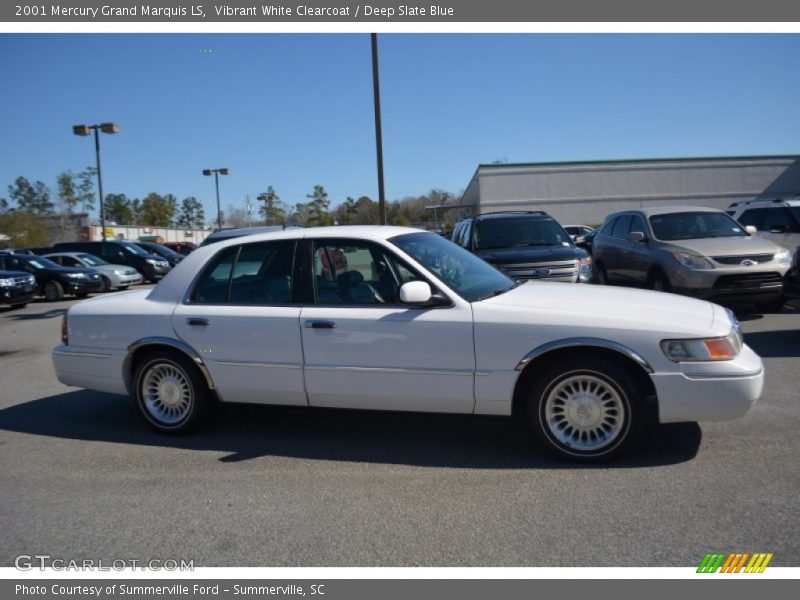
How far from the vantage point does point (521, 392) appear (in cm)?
448

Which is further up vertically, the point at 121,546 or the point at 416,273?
the point at 416,273

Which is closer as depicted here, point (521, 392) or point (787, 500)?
point (787, 500)

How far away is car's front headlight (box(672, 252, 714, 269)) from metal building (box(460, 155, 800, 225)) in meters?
37.1

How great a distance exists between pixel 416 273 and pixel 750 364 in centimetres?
226

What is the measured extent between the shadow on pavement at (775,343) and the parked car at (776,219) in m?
4.18

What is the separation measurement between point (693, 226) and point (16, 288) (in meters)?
15.4

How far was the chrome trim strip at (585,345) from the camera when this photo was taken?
4172 millimetres

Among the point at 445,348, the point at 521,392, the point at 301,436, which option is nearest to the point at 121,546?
the point at 301,436

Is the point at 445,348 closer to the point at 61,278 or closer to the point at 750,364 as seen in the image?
the point at 750,364

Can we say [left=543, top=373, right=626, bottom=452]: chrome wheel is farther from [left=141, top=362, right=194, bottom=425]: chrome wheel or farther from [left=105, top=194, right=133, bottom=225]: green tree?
[left=105, top=194, right=133, bottom=225]: green tree

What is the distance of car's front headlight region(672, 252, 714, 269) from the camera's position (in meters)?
9.62

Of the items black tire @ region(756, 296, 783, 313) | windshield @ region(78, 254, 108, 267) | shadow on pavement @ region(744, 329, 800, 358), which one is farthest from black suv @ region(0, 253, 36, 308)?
black tire @ region(756, 296, 783, 313)

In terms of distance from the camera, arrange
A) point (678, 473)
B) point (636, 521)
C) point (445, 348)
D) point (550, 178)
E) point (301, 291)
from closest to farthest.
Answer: point (636, 521) < point (678, 473) < point (445, 348) < point (301, 291) < point (550, 178)

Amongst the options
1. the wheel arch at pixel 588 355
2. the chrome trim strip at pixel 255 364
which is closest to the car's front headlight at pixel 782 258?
the wheel arch at pixel 588 355
